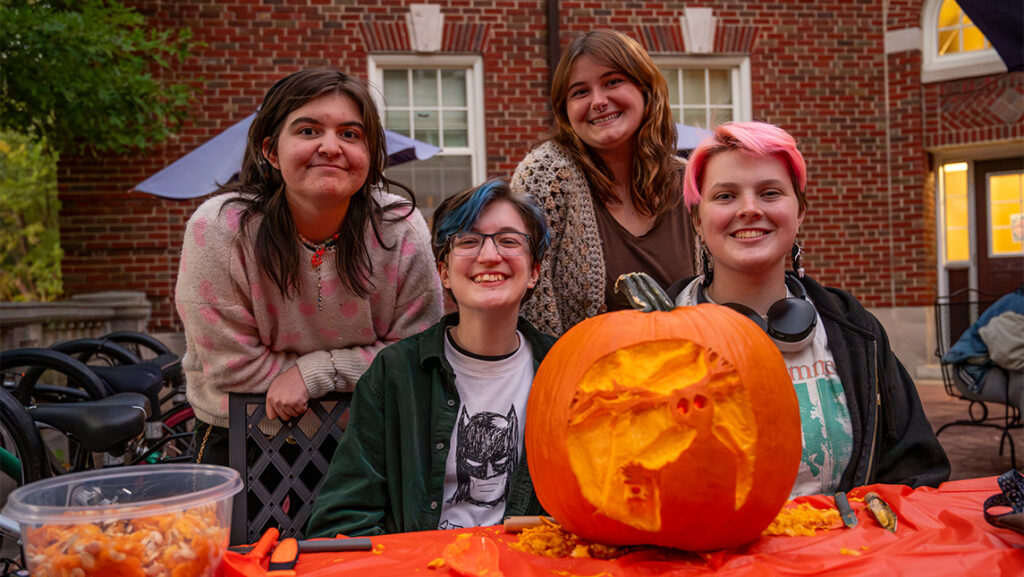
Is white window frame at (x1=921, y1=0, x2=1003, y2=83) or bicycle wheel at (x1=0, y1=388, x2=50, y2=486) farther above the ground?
white window frame at (x1=921, y1=0, x2=1003, y2=83)

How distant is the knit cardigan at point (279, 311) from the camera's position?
178cm

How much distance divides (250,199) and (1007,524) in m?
1.63

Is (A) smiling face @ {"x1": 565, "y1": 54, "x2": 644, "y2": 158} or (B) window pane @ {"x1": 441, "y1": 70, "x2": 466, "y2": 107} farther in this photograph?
(B) window pane @ {"x1": 441, "y1": 70, "x2": 466, "y2": 107}

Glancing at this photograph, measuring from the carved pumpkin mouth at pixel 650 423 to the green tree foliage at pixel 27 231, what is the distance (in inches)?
628

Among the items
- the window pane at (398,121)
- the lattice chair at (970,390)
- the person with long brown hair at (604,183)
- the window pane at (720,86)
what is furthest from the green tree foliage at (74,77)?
the lattice chair at (970,390)

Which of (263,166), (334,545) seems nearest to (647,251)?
(263,166)

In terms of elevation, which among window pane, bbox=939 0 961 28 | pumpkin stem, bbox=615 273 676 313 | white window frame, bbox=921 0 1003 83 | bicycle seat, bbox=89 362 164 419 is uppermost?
window pane, bbox=939 0 961 28

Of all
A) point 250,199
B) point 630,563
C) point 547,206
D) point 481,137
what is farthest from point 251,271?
point 481,137

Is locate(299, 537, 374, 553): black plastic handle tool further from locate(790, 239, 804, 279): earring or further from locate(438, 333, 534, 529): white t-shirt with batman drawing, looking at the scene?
locate(790, 239, 804, 279): earring

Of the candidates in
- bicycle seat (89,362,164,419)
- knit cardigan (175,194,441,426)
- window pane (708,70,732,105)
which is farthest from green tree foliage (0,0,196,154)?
window pane (708,70,732,105)

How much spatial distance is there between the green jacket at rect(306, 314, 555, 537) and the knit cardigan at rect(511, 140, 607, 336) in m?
0.53

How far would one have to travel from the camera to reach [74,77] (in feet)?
16.2

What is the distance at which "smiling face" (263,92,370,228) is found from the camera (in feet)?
5.61

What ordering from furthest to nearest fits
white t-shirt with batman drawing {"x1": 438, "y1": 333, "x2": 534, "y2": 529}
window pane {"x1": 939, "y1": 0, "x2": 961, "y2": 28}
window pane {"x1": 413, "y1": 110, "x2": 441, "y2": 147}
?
window pane {"x1": 939, "y1": 0, "x2": 961, "y2": 28}, window pane {"x1": 413, "y1": 110, "x2": 441, "y2": 147}, white t-shirt with batman drawing {"x1": 438, "y1": 333, "x2": 534, "y2": 529}
